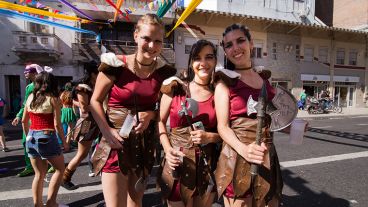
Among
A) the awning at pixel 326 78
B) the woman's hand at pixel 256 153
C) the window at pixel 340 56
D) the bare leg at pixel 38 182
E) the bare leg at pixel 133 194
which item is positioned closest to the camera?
the woman's hand at pixel 256 153

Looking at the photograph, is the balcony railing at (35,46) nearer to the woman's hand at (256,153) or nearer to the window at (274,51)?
the window at (274,51)

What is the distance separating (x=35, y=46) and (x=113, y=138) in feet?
54.4

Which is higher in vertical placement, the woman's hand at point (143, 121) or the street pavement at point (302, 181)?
the woman's hand at point (143, 121)

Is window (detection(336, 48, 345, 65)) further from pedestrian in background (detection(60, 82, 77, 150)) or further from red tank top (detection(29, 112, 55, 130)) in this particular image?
red tank top (detection(29, 112, 55, 130))

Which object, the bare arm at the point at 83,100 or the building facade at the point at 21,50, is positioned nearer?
the bare arm at the point at 83,100

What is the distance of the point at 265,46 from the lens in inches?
828

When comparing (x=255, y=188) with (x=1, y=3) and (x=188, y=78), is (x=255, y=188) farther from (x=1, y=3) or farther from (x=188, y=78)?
(x=1, y=3)

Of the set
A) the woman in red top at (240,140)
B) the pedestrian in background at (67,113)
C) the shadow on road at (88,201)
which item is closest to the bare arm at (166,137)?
the woman in red top at (240,140)

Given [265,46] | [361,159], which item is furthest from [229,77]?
[265,46]

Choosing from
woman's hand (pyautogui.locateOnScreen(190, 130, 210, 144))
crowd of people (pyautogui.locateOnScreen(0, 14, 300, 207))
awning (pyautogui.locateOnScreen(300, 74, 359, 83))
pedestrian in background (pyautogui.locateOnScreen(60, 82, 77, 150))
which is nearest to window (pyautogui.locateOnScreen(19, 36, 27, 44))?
pedestrian in background (pyautogui.locateOnScreen(60, 82, 77, 150))

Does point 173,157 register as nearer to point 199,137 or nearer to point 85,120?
point 199,137

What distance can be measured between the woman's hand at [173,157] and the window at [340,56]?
26.8m

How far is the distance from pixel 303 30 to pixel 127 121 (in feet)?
79.0

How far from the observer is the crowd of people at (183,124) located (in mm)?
1802
